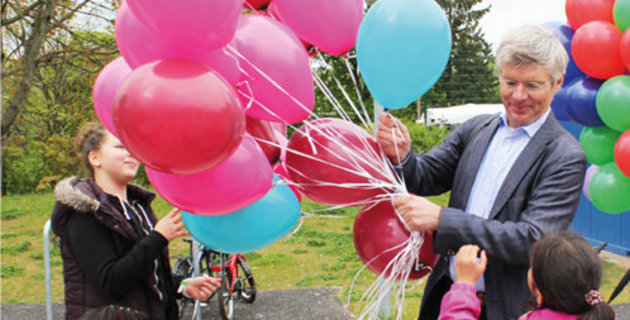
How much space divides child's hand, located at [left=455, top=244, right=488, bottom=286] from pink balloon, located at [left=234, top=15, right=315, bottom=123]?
625mm

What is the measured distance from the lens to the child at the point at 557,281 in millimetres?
1403

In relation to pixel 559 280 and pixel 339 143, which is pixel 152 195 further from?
pixel 559 280

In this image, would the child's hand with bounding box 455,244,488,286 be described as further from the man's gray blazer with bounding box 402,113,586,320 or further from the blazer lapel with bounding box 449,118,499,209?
the blazer lapel with bounding box 449,118,499,209

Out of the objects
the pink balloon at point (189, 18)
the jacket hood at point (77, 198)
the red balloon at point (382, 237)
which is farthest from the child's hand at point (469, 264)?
the jacket hood at point (77, 198)

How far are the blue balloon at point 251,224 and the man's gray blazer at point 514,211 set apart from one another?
1.47ft

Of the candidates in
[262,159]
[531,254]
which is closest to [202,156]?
[262,159]

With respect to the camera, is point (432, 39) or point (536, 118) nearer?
point (432, 39)

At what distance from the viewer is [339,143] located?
63.9 inches

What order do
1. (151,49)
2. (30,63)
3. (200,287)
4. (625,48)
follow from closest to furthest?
(151,49)
(200,287)
(625,48)
(30,63)

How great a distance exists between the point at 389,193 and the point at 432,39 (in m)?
0.49

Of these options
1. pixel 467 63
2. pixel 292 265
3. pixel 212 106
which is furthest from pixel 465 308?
pixel 467 63

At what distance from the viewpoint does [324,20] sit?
1626 millimetres

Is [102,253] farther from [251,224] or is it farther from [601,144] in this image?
[601,144]

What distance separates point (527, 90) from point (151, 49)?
3.71 feet
